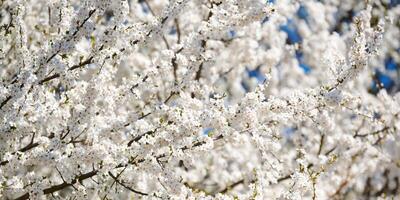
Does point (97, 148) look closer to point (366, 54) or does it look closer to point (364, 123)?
point (366, 54)

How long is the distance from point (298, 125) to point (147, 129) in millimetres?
4481

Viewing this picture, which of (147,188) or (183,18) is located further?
(183,18)

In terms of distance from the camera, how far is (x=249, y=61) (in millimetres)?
8656

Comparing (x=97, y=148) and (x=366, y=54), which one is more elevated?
(x=97, y=148)

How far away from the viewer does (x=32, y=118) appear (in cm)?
406

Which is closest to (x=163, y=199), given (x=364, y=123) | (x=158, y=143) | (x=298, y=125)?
(x=158, y=143)

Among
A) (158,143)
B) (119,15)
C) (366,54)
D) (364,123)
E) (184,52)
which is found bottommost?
(364,123)

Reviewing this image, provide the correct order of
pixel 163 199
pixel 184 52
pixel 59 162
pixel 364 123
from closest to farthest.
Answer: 1. pixel 59 162
2. pixel 163 199
3. pixel 184 52
4. pixel 364 123

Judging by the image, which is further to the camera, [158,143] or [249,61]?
[249,61]

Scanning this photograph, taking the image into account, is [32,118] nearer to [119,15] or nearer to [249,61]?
[119,15]

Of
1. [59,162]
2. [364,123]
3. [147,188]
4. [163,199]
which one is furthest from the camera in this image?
[364,123]

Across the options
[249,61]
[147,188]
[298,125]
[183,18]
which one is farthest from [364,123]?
[147,188]

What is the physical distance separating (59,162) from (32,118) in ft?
1.51

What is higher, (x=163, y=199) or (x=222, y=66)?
(x=222, y=66)
